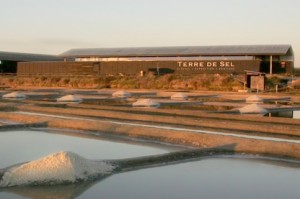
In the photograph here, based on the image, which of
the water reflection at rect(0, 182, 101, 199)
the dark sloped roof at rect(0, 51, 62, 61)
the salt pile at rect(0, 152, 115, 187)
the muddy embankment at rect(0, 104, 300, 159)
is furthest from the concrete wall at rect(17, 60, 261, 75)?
the water reflection at rect(0, 182, 101, 199)

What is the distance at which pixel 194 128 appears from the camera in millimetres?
9406

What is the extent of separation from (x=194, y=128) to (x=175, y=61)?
24.4m

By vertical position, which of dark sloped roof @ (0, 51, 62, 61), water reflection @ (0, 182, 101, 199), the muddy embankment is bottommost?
water reflection @ (0, 182, 101, 199)

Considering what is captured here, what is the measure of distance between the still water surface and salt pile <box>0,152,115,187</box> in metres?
0.17

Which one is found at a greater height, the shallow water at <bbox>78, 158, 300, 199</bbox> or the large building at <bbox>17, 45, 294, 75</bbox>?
the large building at <bbox>17, 45, 294, 75</bbox>

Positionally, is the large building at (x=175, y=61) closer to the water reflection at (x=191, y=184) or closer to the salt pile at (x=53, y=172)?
the water reflection at (x=191, y=184)

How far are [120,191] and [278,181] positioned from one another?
5.65 feet

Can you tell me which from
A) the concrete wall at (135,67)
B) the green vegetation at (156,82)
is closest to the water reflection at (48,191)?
the green vegetation at (156,82)

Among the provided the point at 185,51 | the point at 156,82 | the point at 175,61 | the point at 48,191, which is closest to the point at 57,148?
the point at 48,191

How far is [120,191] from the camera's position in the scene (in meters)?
4.50

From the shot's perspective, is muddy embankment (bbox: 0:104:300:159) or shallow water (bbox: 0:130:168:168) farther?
muddy embankment (bbox: 0:104:300:159)

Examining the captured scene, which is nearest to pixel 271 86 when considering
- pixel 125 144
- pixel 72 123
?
pixel 72 123

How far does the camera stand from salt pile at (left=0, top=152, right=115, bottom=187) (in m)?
4.79

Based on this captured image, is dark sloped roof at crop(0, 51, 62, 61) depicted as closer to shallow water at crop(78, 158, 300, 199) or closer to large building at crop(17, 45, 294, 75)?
large building at crop(17, 45, 294, 75)
